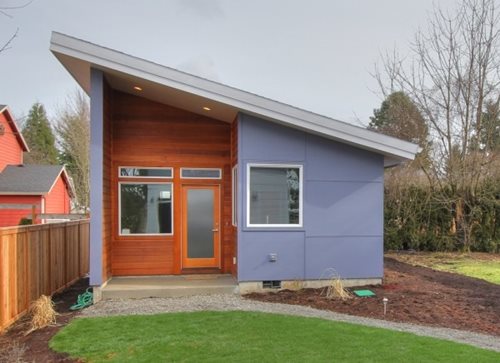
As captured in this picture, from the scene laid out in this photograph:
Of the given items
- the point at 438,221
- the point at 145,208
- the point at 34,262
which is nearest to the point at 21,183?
the point at 145,208

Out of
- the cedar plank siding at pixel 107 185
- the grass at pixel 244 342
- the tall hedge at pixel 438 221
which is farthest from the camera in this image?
the tall hedge at pixel 438 221

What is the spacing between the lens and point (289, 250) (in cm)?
775

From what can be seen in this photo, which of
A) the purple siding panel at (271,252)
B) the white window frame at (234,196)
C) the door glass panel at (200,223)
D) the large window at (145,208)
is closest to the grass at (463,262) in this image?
the purple siding panel at (271,252)

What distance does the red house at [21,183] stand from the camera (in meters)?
18.4

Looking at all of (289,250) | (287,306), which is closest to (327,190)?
(289,250)

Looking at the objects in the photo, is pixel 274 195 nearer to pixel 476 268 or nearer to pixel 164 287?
pixel 164 287

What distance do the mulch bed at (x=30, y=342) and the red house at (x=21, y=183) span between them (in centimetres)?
1163

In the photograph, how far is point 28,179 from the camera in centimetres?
1939

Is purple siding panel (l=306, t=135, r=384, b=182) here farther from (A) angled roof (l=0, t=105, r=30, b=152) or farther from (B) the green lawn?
(A) angled roof (l=0, t=105, r=30, b=152)

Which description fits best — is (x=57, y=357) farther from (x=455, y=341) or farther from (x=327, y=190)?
(x=327, y=190)

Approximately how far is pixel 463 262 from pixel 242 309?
8.41m

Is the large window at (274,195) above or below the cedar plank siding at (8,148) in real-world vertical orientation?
below

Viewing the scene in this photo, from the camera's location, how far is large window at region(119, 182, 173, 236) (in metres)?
8.52

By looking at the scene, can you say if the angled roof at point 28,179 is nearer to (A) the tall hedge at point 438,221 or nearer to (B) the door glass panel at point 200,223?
(B) the door glass panel at point 200,223
